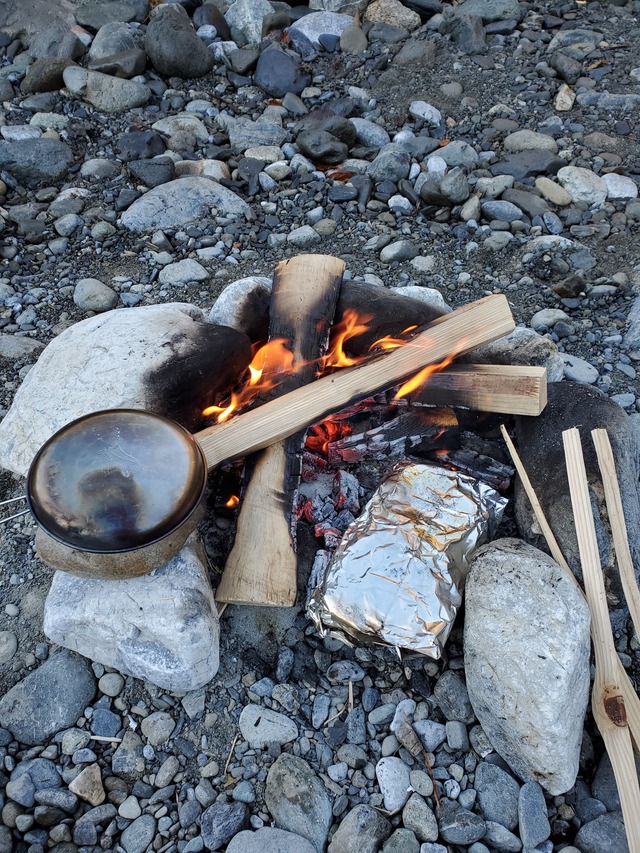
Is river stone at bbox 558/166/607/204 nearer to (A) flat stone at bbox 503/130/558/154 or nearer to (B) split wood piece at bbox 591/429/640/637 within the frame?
(A) flat stone at bbox 503/130/558/154

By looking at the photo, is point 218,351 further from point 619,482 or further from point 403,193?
point 403,193

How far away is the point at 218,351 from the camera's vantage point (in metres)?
2.72

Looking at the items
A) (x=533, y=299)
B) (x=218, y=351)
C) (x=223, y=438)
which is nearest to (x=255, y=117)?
(x=533, y=299)

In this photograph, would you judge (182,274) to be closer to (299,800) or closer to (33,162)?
(33,162)

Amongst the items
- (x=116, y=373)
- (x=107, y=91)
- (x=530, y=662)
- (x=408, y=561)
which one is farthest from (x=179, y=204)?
Result: (x=530, y=662)

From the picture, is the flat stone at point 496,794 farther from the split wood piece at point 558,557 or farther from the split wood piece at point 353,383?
the split wood piece at point 353,383

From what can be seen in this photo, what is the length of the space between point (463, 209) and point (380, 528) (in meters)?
2.94

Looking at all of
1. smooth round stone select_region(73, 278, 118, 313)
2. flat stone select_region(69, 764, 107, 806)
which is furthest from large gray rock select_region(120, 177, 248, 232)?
flat stone select_region(69, 764, 107, 806)

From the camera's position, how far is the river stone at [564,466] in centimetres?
234

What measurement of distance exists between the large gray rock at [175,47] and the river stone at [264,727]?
5623mm

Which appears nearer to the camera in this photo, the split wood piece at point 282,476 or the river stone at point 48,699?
the river stone at point 48,699

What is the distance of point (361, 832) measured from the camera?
191 centimetres

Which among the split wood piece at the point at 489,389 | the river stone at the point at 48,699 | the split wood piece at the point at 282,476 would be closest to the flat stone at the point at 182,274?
the split wood piece at the point at 282,476

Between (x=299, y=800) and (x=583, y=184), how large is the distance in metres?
4.37
